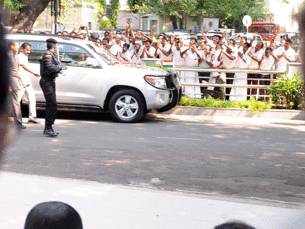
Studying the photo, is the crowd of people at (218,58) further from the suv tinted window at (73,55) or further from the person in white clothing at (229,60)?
the suv tinted window at (73,55)

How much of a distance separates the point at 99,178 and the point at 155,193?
1.24 meters

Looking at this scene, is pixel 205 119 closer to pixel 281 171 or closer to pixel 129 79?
pixel 129 79

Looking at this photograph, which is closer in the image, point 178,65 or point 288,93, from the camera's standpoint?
point 288,93

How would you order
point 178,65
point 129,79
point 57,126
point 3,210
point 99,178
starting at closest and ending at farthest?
1. point 3,210
2. point 99,178
3. point 57,126
4. point 129,79
5. point 178,65

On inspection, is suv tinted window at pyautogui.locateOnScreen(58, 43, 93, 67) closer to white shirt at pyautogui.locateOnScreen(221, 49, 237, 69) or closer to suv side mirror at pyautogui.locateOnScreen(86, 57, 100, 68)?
suv side mirror at pyautogui.locateOnScreen(86, 57, 100, 68)

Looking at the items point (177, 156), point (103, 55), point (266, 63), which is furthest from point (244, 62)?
point (177, 156)

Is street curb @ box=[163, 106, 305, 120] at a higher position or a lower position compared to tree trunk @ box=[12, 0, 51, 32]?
lower

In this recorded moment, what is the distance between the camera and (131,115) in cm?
1200

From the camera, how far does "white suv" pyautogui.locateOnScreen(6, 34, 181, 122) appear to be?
1195cm

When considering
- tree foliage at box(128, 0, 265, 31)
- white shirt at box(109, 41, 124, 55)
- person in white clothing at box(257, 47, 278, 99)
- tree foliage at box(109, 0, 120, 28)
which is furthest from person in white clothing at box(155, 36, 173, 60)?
tree foliage at box(109, 0, 120, 28)

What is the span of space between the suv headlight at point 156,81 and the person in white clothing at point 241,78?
304 cm

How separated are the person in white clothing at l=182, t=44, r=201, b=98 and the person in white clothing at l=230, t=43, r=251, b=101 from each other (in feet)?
3.24

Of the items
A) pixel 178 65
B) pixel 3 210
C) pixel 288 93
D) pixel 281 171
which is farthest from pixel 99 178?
pixel 178 65

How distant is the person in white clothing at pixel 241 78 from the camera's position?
14.5 metres
